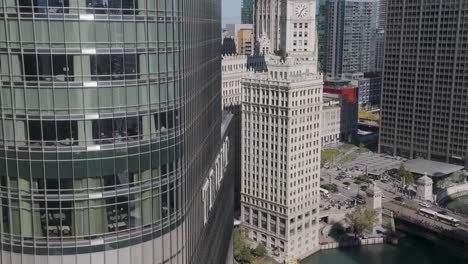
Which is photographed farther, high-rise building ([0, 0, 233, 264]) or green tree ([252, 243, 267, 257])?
green tree ([252, 243, 267, 257])

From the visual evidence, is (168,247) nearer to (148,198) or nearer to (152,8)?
(148,198)

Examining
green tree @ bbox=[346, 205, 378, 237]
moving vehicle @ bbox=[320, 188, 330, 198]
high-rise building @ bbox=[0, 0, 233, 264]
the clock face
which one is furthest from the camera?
moving vehicle @ bbox=[320, 188, 330, 198]

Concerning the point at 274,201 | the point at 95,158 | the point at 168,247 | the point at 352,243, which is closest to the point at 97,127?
the point at 95,158

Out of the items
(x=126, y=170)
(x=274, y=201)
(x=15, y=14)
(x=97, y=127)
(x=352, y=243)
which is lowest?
(x=352, y=243)

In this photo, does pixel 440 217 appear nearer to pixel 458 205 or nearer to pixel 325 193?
pixel 458 205

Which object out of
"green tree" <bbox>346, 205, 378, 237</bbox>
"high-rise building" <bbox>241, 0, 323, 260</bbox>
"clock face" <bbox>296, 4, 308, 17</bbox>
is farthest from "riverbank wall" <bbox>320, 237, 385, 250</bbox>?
"clock face" <bbox>296, 4, 308, 17</bbox>

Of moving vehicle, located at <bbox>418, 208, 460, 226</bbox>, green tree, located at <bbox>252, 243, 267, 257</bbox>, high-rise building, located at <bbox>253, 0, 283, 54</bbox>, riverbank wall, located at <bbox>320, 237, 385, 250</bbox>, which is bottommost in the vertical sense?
riverbank wall, located at <bbox>320, 237, 385, 250</bbox>

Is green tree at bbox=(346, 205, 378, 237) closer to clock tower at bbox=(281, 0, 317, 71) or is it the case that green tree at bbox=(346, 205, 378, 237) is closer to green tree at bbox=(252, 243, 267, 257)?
green tree at bbox=(252, 243, 267, 257)
